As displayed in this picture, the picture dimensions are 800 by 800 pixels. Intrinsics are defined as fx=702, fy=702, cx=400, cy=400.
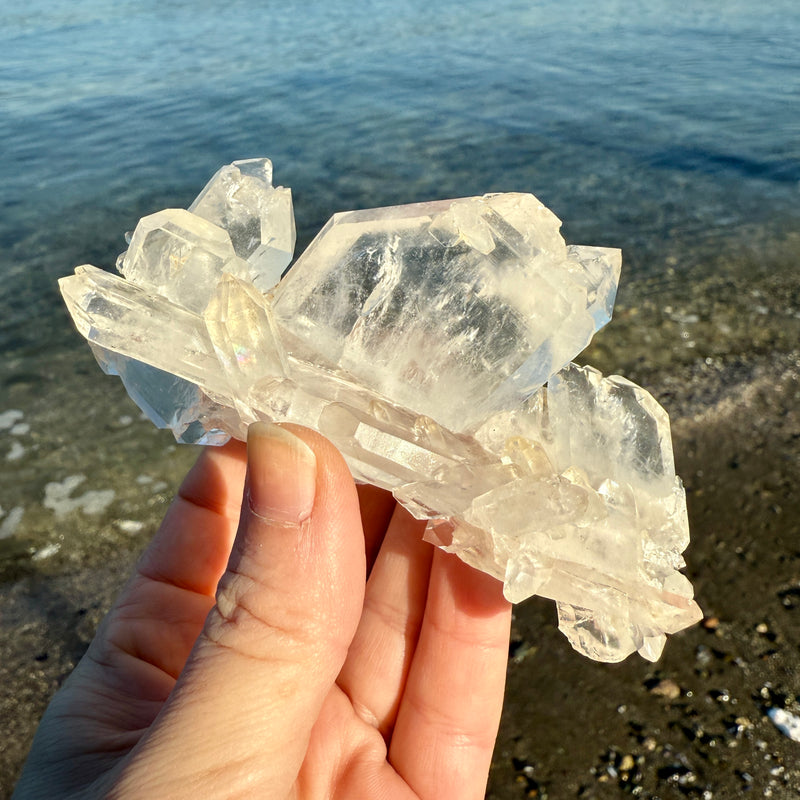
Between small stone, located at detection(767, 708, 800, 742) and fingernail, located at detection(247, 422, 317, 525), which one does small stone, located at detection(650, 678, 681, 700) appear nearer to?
small stone, located at detection(767, 708, 800, 742)

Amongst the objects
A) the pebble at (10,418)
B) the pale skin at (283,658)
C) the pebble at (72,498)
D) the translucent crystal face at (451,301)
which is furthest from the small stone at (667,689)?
the pebble at (10,418)

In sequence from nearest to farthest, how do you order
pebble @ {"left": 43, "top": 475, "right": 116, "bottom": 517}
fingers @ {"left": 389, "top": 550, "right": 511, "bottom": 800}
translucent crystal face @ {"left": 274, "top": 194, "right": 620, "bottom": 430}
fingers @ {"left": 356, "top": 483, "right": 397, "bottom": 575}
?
translucent crystal face @ {"left": 274, "top": 194, "right": 620, "bottom": 430}
fingers @ {"left": 389, "top": 550, "right": 511, "bottom": 800}
fingers @ {"left": 356, "top": 483, "right": 397, "bottom": 575}
pebble @ {"left": 43, "top": 475, "right": 116, "bottom": 517}

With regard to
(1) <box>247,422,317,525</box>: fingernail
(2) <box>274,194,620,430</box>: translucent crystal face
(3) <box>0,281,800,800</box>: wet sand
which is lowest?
(3) <box>0,281,800,800</box>: wet sand

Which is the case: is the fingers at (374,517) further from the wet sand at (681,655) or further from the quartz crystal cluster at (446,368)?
the wet sand at (681,655)

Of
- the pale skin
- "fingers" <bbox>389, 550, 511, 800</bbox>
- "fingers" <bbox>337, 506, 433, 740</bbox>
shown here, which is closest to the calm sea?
the pale skin

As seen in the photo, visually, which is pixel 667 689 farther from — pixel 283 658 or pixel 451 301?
pixel 451 301

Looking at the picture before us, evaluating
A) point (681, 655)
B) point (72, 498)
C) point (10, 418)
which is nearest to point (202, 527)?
point (681, 655)

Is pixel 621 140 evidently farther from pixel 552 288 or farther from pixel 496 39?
pixel 552 288

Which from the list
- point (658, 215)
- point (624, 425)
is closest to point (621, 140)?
point (658, 215)
